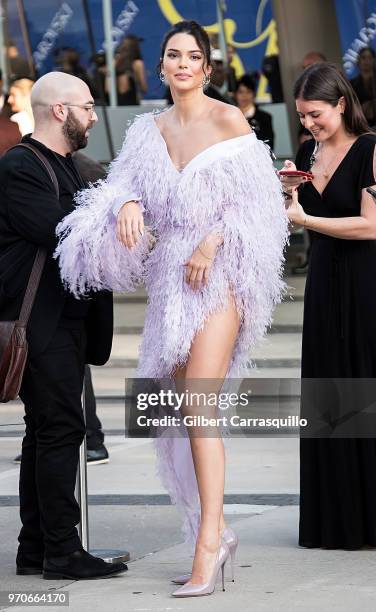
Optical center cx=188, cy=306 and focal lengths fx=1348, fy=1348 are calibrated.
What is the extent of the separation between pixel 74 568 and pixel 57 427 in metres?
0.54

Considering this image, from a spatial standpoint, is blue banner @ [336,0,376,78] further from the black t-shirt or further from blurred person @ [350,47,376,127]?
the black t-shirt

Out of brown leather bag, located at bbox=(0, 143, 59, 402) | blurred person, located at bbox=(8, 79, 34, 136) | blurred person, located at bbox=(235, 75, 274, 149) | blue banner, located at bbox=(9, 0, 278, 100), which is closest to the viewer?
brown leather bag, located at bbox=(0, 143, 59, 402)

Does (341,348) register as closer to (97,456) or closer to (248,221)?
(248,221)

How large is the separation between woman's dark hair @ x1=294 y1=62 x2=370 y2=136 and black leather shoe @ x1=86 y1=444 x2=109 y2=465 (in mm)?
3026

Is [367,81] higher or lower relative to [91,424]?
higher

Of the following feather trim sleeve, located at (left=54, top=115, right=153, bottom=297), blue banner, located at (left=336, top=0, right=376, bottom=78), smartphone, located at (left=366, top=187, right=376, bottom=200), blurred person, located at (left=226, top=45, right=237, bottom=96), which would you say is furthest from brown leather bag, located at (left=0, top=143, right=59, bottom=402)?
blurred person, located at (left=226, top=45, right=237, bottom=96)

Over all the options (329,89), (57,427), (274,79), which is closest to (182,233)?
(57,427)

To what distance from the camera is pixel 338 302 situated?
18.4 ft

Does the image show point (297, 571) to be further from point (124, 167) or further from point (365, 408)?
point (124, 167)

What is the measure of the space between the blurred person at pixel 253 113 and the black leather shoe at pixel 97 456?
36.8ft

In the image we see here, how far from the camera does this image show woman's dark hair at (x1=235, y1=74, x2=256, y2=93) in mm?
19922

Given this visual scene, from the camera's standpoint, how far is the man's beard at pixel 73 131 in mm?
5055

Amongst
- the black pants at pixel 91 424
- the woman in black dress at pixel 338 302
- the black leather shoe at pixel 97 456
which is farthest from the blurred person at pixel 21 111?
the woman in black dress at pixel 338 302

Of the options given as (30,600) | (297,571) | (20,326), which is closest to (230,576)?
(297,571)
